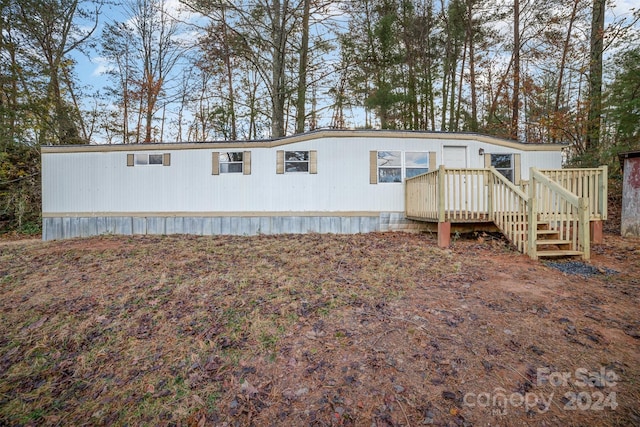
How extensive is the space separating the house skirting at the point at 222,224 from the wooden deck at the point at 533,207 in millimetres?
1649

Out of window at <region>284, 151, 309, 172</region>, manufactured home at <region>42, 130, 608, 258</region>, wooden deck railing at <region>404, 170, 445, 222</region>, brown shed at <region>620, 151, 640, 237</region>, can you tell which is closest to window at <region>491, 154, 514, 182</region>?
manufactured home at <region>42, 130, 608, 258</region>

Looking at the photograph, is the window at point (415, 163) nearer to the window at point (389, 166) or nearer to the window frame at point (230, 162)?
the window at point (389, 166)

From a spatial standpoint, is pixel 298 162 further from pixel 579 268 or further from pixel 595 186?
pixel 595 186

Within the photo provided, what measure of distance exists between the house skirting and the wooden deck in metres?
1.65

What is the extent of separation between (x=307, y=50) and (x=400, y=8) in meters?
5.66

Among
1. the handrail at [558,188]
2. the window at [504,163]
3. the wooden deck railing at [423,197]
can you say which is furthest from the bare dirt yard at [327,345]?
the window at [504,163]

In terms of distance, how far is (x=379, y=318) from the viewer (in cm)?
312

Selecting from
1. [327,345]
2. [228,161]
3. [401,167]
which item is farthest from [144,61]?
[327,345]

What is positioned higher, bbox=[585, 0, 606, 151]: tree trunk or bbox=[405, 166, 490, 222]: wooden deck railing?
bbox=[585, 0, 606, 151]: tree trunk

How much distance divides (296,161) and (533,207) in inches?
235

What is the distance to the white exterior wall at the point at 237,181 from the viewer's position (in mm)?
8555

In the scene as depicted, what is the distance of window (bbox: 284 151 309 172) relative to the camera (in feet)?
28.4

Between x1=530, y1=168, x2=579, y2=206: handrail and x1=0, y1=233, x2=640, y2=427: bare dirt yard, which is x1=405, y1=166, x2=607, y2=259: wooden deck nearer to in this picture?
x1=530, y1=168, x2=579, y2=206: handrail

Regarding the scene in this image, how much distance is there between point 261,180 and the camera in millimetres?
8750
